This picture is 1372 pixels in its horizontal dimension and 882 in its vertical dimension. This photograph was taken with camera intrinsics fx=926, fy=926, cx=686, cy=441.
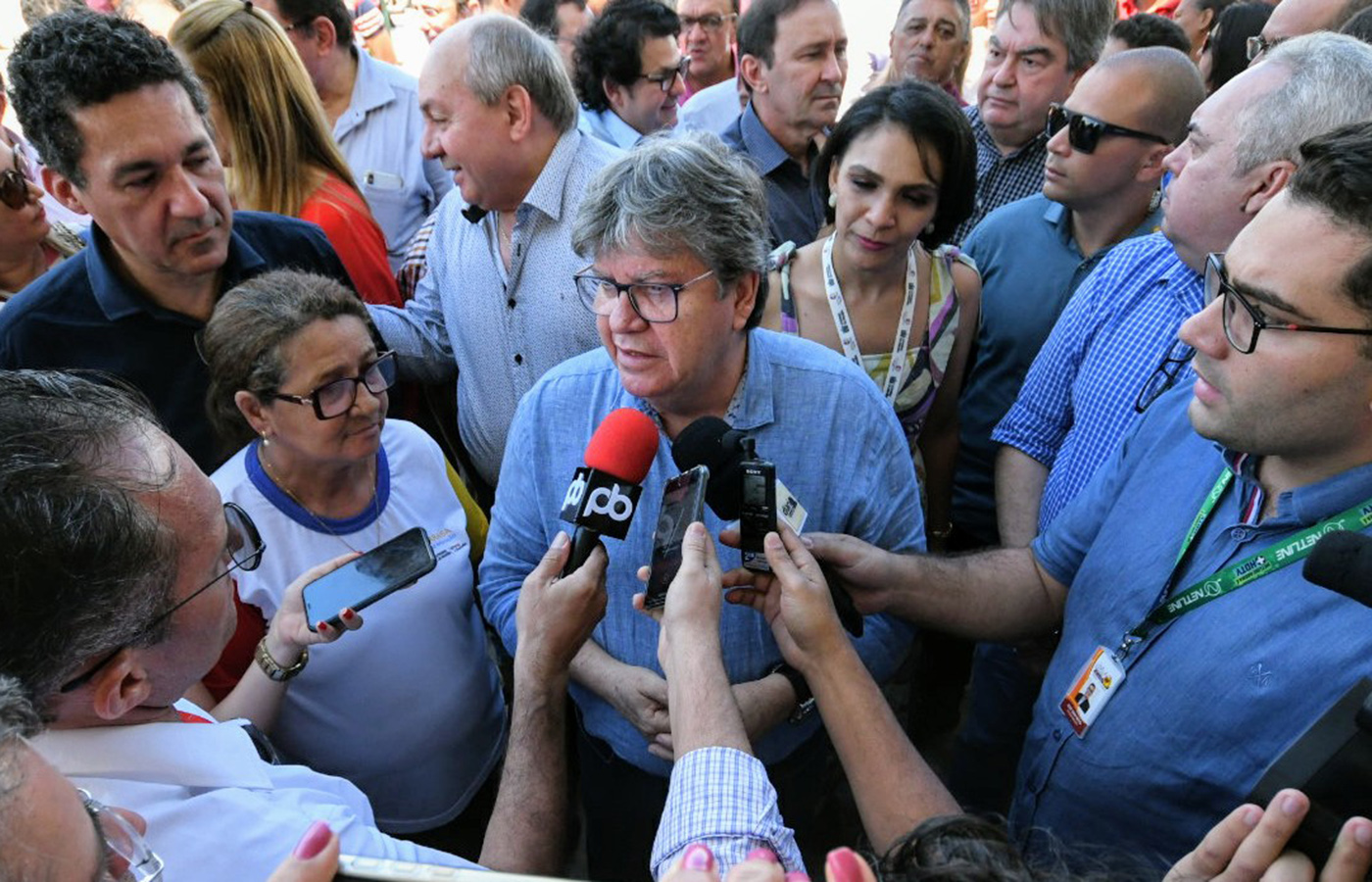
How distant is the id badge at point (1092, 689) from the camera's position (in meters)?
1.83

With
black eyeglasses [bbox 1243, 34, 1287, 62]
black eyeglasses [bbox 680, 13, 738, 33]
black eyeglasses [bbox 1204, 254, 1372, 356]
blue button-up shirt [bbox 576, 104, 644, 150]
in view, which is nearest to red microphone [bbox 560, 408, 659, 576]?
black eyeglasses [bbox 1204, 254, 1372, 356]

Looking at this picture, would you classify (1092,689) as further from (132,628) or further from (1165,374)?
(132,628)

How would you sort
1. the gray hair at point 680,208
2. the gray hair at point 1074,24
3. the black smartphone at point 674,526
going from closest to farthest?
the black smartphone at point 674,526
the gray hair at point 680,208
the gray hair at point 1074,24

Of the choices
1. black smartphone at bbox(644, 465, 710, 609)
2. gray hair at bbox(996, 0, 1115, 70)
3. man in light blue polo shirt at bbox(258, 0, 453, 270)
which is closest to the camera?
black smartphone at bbox(644, 465, 710, 609)

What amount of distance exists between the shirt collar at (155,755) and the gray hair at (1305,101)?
2593 millimetres

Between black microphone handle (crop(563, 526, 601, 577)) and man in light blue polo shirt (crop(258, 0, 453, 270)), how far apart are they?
2.96 m

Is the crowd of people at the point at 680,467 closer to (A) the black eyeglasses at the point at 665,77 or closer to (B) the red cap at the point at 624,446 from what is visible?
(B) the red cap at the point at 624,446

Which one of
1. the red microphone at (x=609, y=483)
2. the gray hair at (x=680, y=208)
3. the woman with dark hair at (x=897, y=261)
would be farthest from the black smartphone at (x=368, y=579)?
the woman with dark hair at (x=897, y=261)

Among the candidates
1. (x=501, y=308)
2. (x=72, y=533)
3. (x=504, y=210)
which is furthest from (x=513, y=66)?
(x=72, y=533)

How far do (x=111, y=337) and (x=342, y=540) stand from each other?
100 cm

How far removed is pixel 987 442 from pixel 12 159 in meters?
3.49

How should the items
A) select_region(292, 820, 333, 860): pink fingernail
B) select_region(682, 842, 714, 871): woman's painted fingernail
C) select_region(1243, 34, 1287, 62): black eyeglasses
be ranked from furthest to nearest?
select_region(1243, 34, 1287, 62): black eyeglasses < select_region(682, 842, 714, 871): woman's painted fingernail < select_region(292, 820, 333, 860): pink fingernail

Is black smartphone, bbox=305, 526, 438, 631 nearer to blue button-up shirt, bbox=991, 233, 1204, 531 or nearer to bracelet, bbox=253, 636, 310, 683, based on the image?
bracelet, bbox=253, 636, 310, 683

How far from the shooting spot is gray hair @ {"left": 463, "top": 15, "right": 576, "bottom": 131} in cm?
323
